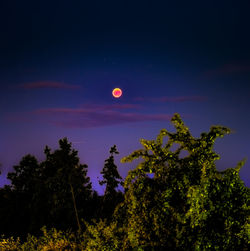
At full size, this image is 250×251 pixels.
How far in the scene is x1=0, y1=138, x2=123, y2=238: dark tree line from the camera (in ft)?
135

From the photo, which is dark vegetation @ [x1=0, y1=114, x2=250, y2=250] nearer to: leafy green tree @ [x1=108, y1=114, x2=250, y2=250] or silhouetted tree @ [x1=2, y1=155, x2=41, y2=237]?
leafy green tree @ [x1=108, y1=114, x2=250, y2=250]

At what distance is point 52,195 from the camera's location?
43.1 meters

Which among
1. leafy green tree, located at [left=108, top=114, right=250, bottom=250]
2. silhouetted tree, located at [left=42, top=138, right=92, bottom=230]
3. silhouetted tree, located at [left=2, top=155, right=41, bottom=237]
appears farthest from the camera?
silhouetted tree, located at [left=2, top=155, right=41, bottom=237]

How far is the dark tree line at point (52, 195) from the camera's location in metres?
41.3

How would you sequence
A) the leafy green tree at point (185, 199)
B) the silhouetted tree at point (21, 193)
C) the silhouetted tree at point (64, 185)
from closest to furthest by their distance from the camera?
the leafy green tree at point (185, 199) < the silhouetted tree at point (64, 185) < the silhouetted tree at point (21, 193)

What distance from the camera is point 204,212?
35.7 feet

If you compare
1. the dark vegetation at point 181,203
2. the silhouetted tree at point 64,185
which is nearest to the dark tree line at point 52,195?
the silhouetted tree at point 64,185

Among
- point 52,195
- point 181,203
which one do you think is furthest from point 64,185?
point 181,203

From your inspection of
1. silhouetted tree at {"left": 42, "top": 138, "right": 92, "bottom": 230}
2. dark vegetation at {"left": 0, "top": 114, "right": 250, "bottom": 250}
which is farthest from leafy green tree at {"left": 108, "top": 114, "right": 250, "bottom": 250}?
silhouetted tree at {"left": 42, "top": 138, "right": 92, "bottom": 230}

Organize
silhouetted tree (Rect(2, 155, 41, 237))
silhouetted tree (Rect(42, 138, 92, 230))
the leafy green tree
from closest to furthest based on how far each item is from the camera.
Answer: the leafy green tree
silhouetted tree (Rect(42, 138, 92, 230))
silhouetted tree (Rect(2, 155, 41, 237))

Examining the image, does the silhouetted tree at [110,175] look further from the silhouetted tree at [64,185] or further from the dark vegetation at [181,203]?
the dark vegetation at [181,203]

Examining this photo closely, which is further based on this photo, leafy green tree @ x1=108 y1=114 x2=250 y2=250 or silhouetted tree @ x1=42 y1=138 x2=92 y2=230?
silhouetted tree @ x1=42 y1=138 x2=92 y2=230

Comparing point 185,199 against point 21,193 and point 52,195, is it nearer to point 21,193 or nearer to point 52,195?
point 52,195

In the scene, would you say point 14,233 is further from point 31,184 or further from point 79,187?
point 79,187
